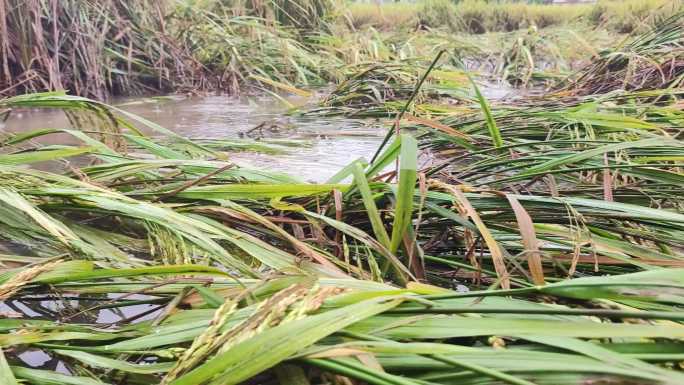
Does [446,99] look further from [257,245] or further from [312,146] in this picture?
[257,245]

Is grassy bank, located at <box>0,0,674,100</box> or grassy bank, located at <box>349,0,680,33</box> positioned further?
grassy bank, located at <box>349,0,680,33</box>

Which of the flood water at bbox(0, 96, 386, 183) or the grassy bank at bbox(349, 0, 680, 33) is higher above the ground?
the grassy bank at bbox(349, 0, 680, 33)

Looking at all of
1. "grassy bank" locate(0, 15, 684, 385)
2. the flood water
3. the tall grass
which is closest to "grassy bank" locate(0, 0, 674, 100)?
the flood water

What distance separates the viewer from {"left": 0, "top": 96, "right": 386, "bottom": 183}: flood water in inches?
81.0

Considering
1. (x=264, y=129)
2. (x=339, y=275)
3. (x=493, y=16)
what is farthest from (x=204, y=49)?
(x=493, y=16)

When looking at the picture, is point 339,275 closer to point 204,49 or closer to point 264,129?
point 264,129

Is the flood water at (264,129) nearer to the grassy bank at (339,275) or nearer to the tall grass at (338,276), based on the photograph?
the grassy bank at (339,275)

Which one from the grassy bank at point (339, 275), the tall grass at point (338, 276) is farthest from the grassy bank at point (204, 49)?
the tall grass at point (338, 276)

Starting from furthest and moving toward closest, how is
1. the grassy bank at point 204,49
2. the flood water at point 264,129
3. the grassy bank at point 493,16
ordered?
the grassy bank at point 493,16
the grassy bank at point 204,49
the flood water at point 264,129

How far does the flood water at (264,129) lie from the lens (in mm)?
2059

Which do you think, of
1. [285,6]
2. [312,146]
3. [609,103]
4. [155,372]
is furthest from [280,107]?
[155,372]

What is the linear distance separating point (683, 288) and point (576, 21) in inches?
344

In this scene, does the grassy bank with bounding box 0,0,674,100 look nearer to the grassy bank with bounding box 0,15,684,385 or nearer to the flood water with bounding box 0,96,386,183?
the flood water with bounding box 0,96,386,183

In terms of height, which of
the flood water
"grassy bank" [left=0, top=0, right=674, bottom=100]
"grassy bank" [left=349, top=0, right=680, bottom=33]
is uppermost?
"grassy bank" [left=349, top=0, right=680, bottom=33]
